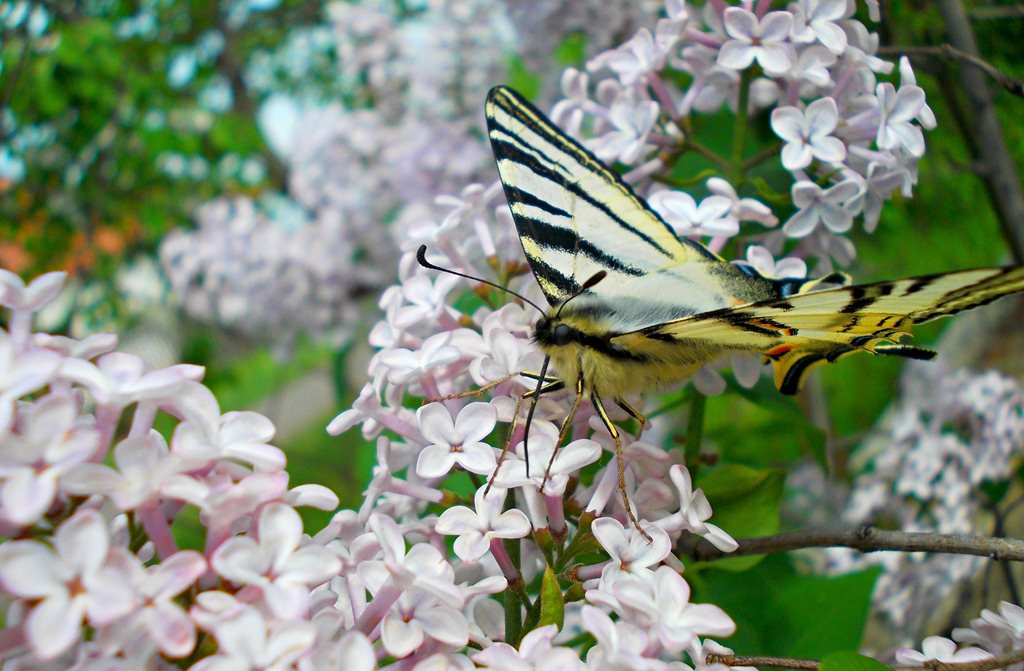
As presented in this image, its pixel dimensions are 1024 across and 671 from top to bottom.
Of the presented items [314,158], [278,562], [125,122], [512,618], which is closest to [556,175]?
[512,618]

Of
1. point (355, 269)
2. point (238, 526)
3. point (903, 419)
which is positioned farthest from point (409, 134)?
point (238, 526)

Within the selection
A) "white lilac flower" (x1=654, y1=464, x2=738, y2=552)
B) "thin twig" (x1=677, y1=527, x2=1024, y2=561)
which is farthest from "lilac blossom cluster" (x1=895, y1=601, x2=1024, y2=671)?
"white lilac flower" (x1=654, y1=464, x2=738, y2=552)

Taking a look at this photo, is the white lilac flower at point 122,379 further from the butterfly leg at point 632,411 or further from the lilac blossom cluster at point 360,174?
the lilac blossom cluster at point 360,174

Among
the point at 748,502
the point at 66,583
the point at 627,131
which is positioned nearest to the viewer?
the point at 66,583

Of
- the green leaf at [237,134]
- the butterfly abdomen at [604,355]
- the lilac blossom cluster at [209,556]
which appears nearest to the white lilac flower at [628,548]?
the lilac blossom cluster at [209,556]

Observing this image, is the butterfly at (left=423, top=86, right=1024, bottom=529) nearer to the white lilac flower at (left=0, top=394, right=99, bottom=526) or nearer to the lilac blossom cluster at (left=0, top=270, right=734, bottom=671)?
the lilac blossom cluster at (left=0, top=270, right=734, bottom=671)

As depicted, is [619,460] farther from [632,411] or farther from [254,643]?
[254,643]
